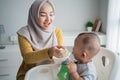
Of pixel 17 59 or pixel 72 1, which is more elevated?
pixel 72 1

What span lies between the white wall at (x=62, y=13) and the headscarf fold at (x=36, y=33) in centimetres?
164

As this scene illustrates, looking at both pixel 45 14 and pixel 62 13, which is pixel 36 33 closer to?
pixel 45 14

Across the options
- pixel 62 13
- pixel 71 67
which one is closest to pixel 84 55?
pixel 71 67

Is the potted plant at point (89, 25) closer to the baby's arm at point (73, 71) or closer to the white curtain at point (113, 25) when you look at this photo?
the white curtain at point (113, 25)

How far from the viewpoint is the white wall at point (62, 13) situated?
2.91 m

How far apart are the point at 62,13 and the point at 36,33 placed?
1765mm

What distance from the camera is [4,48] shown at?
2.66 metres

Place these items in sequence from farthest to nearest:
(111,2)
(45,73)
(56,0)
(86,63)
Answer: (56,0)
(111,2)
(45,73)
(86,63)

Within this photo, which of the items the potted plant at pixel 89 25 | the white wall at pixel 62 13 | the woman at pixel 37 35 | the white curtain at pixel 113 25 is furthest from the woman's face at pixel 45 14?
the potted plant at pixel 89 25

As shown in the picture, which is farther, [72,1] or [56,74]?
[72,1]

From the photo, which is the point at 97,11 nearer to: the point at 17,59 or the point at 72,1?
the point at 72,1

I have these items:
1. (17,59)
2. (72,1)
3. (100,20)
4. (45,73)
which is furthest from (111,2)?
(45,73)

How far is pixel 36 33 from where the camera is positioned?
1.38 m

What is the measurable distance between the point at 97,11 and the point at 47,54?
7.19 ft
